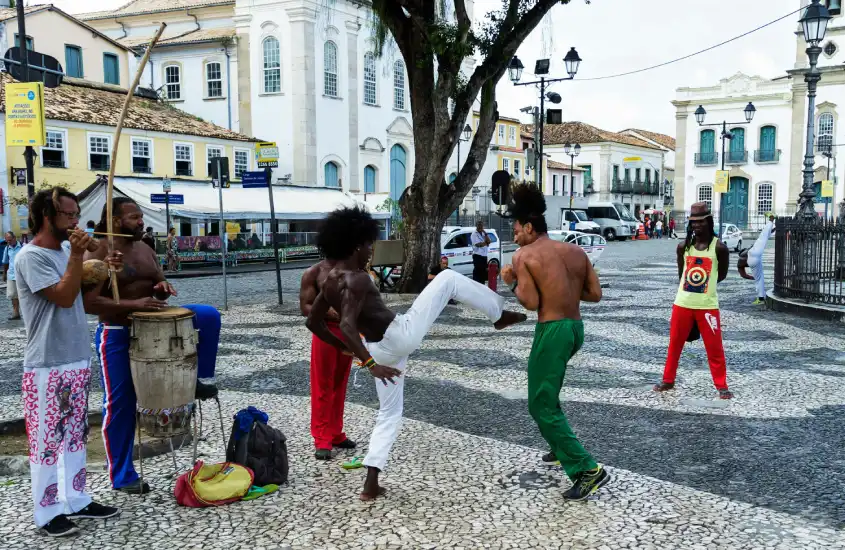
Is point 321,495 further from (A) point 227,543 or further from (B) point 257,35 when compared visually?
(B) point 257,35

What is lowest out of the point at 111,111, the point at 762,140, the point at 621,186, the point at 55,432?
the point at 55,432

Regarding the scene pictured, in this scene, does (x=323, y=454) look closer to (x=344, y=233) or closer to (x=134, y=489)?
(x=134, y=489)

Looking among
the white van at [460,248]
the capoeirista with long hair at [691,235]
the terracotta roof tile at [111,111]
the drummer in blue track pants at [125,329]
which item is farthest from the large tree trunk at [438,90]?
the terracotta roof tile at [111,111]

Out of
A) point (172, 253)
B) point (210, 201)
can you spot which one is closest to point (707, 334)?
point (172, 253)

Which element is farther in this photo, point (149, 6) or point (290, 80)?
point (149, 6)

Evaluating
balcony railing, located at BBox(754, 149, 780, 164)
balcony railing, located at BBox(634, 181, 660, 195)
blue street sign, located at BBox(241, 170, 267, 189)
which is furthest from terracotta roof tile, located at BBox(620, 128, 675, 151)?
blue street sign, located at BBox(241, 170, 267, 189)

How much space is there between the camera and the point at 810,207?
49.1 ft

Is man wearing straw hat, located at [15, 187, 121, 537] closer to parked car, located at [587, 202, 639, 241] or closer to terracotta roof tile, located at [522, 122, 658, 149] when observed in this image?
parked car, located at [587, 202, 639, 241]

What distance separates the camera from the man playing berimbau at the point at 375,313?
429cm

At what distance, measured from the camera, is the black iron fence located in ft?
42.3

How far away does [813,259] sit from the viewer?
13.3 meters

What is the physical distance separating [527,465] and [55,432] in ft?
9.17

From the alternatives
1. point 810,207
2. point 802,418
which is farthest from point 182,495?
point 810,207

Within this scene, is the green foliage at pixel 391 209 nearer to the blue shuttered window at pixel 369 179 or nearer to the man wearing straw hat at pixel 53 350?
the blue shuttered window at pixel 369 179
